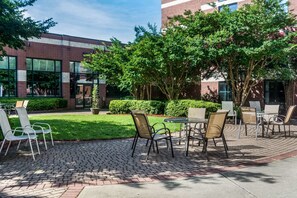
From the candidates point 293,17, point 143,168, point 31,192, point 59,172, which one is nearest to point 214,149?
point 143,168

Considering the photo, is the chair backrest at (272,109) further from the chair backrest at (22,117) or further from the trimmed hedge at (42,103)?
the trimmed hedge at (42,103)

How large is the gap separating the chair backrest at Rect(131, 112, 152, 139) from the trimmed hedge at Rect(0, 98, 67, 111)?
1737 cm

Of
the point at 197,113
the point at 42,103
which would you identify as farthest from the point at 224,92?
the point at 42,103

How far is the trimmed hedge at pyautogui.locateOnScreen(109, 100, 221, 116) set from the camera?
15.5 meters

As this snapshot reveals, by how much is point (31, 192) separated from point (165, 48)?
12.3 m

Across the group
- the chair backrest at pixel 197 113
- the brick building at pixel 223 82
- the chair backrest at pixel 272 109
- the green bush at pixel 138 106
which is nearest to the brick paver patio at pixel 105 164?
the chair backrest at pixel 197 113

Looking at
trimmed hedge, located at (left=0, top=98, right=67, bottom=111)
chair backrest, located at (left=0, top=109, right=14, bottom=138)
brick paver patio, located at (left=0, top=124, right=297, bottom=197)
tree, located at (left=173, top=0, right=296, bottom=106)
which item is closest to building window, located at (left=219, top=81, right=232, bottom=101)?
tree, located at (left=173, top=0, right=296, bottom=106)

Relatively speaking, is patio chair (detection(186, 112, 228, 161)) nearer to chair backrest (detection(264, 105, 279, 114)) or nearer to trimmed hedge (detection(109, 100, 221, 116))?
chair backrest (detection(264, 105, 279, 114))

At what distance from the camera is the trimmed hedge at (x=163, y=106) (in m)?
15.5

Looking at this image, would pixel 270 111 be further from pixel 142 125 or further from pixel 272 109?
pixel 142 125

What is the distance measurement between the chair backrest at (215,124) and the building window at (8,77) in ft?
65.9

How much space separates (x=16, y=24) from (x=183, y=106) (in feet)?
32.1

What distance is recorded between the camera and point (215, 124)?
632 centimetres

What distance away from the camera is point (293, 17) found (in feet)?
49.3
